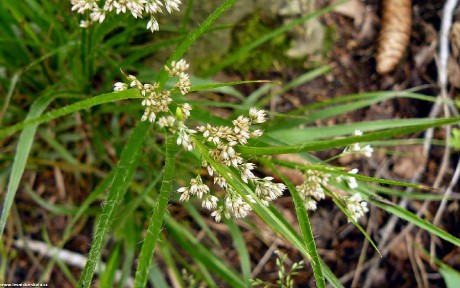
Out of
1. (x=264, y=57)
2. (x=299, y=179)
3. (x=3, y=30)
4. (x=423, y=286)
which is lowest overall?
(x=423, y=286)

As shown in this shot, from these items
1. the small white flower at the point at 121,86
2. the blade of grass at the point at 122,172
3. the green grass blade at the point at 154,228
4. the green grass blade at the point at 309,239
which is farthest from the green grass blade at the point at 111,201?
the green grass blade at the point at 309,239

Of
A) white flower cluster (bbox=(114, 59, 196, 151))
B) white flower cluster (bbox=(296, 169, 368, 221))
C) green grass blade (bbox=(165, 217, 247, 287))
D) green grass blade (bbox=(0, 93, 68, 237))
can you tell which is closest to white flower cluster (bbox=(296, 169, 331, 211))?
white flower cluster (bbox=(296, 169, 368, 221))

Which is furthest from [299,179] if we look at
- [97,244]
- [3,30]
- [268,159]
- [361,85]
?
[3,30]

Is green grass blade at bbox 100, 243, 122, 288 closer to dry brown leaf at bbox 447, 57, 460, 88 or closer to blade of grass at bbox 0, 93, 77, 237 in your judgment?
blade of grass at bbox 0, 93, 77, 237

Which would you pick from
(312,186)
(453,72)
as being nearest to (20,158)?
(312,186)

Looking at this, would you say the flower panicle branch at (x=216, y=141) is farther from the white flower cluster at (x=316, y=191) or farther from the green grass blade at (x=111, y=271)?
the green grass blade at (x=111, y=271)

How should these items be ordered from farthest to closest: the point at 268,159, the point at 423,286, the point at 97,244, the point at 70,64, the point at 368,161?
the point at 368,161
the point at 423,286
the point at 70,64
the point at 268,159
the point at 97,244

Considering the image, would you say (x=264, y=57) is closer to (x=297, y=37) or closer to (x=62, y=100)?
(x=297, y=37)
